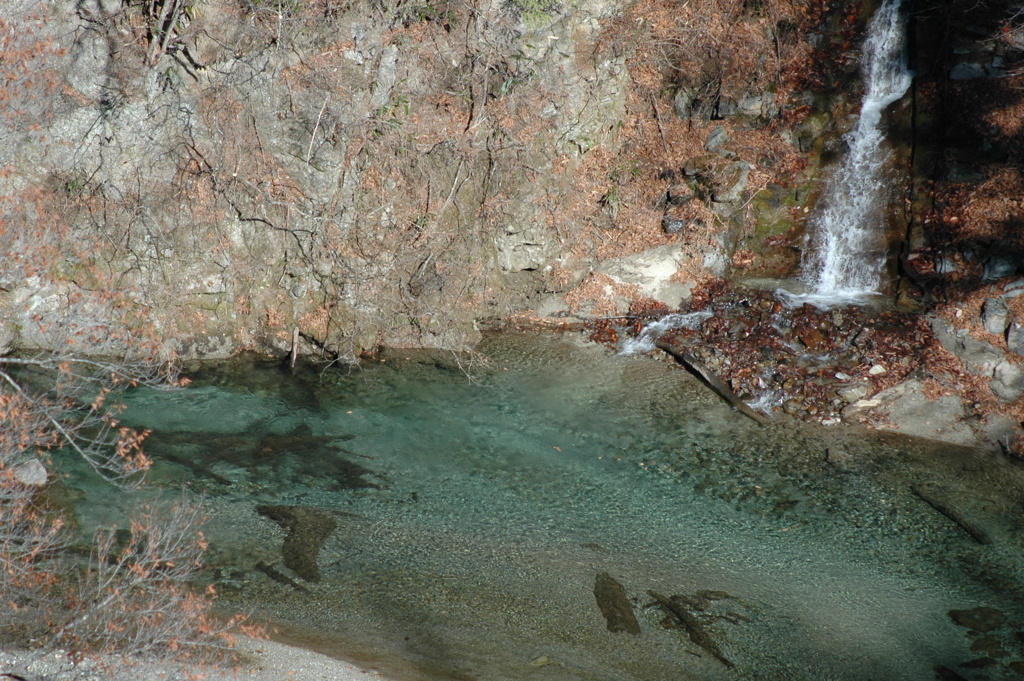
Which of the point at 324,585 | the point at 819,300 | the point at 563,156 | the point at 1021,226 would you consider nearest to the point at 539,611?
the point at 324,585

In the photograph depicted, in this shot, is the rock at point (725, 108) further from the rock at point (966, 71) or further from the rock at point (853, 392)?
the rock at point (853, 392)

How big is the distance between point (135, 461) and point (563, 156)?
352 inches

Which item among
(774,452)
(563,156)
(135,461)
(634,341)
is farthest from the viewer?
(563,156)

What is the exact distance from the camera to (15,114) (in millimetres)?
11617

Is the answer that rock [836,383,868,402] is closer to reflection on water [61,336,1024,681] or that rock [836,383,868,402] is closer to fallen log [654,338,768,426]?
reflection on water [61,336,1024,681]

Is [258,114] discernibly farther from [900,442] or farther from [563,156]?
[900,442]

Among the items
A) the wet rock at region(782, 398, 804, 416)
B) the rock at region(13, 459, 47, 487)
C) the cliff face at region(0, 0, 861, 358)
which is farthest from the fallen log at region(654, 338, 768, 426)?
the rock at region(13, 459, 47, 487)

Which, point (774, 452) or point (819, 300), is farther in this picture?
point (819, 300)

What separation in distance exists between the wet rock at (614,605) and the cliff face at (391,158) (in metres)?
6.10

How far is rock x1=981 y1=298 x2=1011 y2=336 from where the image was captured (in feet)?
34.9

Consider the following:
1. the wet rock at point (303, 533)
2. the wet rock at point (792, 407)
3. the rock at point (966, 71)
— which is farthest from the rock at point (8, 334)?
the rock at point (966, 71)

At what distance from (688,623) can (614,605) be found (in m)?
0.71

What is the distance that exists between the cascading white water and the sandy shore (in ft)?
32.0

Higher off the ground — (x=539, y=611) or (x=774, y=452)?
(x=774, y=452)
